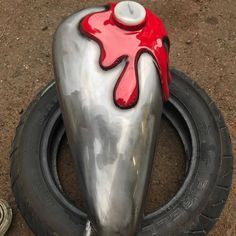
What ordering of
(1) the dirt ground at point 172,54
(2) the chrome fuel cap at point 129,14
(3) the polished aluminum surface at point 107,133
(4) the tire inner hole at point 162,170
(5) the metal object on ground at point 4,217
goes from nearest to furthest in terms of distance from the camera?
(3) the polished aluminum surface at point 107,133 → (2) the chrome fuel cap at point 129,14 → (5) the metal object on ground at point 4,217 → (4) the tire inner hole at point 162,170 → (1) the dirt ground at point 172,54

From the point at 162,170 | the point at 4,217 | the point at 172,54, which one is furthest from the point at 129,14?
the point at 4,217

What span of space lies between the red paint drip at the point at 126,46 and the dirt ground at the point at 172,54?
28.2 inches

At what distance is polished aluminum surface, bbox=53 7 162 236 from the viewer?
1676mm

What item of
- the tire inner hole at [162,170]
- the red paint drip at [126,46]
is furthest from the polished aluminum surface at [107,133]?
the tire inner hole at [162,170]

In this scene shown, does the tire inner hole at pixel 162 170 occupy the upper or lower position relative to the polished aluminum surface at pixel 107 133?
lower

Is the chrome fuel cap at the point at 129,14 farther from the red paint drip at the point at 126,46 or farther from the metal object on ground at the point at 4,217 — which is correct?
the metal object on ground at the point at 4,217

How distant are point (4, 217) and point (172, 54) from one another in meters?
1.40

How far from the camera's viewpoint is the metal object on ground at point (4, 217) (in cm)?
221

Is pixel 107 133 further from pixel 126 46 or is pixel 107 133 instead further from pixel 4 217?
pixel 4 217

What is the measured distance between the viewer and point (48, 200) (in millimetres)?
2010

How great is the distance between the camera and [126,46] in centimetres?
180

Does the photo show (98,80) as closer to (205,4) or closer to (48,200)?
(48,200)

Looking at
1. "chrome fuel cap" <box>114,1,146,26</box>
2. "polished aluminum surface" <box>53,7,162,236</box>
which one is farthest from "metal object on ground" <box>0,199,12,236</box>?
"chrome fuel cap" <box>114,1,146,26</box>

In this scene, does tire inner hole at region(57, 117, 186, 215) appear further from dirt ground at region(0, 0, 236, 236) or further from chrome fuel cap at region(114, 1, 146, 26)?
chrome fuel cap at region(114, 1, 146, 26)
